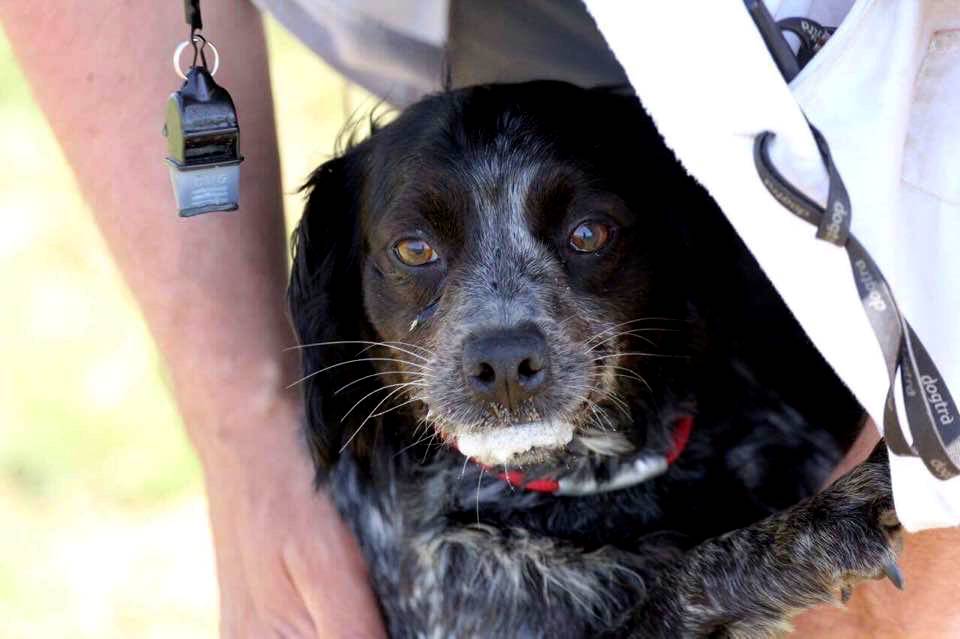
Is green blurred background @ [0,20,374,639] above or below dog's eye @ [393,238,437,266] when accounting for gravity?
below

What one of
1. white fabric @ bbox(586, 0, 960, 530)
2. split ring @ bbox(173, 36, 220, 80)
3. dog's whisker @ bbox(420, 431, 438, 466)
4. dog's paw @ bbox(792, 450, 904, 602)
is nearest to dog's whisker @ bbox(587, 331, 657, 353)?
dog's whisker @ bbox(420, 431, 438, 466)

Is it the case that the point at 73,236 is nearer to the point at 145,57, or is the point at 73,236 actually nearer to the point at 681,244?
the point at 145,57

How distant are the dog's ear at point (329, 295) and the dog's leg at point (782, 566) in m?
0.91

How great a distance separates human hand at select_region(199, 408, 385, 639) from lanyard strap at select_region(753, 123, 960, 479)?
176 cm

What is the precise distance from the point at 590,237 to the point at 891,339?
123 cm

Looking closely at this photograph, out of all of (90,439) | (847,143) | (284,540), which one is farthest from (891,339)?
(90,439)

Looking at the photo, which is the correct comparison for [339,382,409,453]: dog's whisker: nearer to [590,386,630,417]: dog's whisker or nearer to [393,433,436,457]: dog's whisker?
[393,433,436,457]: dog's whisker

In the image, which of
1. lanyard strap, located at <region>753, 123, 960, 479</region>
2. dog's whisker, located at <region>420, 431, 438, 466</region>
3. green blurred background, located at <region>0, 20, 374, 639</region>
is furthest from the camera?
green blurred background, located at <region>0, 20, 374, 639</region>

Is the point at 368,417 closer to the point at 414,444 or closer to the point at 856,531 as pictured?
the point at 414,444

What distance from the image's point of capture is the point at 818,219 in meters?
2.02

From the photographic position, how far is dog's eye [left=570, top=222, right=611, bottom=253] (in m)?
3.19

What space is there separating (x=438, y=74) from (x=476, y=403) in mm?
1176

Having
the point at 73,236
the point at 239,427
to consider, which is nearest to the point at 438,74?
the point at 239,427

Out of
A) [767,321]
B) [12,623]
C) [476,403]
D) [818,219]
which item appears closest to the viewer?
[818,219]
